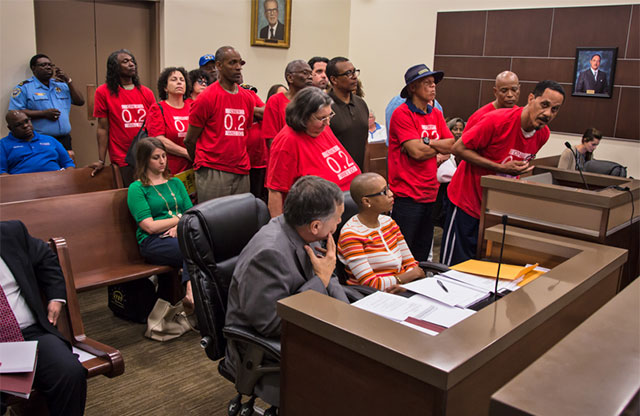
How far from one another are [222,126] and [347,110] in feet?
2.65

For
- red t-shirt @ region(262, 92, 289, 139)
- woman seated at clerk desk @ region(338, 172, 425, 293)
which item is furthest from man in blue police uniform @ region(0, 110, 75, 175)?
woman seated at clerk desk @ region(338, 172, 425, 293)

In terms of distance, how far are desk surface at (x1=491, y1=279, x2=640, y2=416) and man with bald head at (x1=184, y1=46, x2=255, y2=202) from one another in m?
2.99

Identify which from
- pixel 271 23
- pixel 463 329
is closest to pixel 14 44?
pixel 271 23

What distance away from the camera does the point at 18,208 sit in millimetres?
2947

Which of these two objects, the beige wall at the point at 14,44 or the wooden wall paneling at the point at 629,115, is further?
the wooden wall paneling at the point at 629,115

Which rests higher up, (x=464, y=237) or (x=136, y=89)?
(x=136, y=89)

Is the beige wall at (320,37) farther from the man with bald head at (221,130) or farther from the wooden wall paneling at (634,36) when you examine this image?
the man with bald head at (221,130)

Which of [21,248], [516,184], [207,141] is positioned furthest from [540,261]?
[207,141]

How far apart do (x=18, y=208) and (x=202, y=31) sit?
13.6 feet

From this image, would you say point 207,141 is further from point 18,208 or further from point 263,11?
point 263,11

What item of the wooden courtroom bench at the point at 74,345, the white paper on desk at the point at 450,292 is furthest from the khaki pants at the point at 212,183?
the white paper on desk at the point at 450,292

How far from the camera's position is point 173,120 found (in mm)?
4125

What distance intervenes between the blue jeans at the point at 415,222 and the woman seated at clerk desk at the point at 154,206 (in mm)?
1295

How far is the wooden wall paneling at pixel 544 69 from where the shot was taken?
6641 mm
